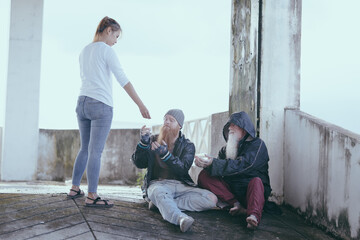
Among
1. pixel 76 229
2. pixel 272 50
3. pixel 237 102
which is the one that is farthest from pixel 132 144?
pixel 76 229

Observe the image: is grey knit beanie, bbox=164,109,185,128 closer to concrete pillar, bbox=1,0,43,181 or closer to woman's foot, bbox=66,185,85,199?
woman's foot, bbox=66,185,85,199

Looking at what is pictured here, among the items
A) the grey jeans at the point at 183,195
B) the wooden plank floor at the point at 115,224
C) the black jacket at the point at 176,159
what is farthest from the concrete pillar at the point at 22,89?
the grey jeans at the point at 183,195

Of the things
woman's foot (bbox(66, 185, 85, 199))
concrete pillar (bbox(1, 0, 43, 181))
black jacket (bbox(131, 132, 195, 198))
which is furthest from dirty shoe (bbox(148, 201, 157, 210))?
concrete pillar (bbox(1, 0, 43, 181))

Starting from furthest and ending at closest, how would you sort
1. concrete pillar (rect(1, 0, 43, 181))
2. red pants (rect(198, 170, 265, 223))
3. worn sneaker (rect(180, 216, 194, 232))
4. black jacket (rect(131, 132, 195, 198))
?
concrete pillar (rect(1, 0, 43, 181)) → black jacket (rect(131, 132, 195, 198)) → red pants (rect(198, 170, 265, 223)) → worn sneaker (rect(180, 216, 194, 232))

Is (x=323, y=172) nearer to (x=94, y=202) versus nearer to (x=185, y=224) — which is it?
(x=185, y=224)

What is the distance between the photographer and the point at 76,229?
337 centimetres

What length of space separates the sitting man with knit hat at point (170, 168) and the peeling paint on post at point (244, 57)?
103cm

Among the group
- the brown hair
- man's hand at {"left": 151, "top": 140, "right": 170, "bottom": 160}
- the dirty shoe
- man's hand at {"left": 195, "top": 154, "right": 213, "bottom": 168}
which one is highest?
the brown hair

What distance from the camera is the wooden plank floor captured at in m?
3.33

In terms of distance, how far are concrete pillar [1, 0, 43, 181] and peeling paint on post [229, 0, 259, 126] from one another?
5724 mm

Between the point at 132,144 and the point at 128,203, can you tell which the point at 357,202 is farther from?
the point at 132,144

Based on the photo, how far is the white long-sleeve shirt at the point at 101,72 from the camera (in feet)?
12.9

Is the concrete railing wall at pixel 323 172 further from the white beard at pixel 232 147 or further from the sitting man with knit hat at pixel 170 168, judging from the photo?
the sitting man with knit hat at pixel 170 168

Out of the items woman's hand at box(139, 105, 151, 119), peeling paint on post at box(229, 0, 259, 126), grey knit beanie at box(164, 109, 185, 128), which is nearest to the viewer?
woman's hand at box(139, 105, 151, 119)
